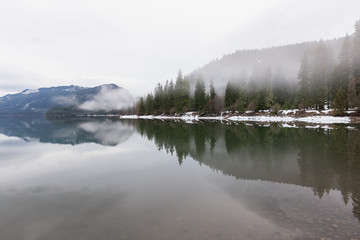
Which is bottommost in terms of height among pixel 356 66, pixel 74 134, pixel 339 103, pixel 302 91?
pixel 74 134

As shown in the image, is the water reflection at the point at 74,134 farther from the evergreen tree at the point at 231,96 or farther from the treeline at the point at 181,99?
the evergreen tree at the point at 231,96

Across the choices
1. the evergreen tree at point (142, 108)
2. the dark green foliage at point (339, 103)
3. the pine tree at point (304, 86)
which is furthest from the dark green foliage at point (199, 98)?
the dark green foliage at point (339, 103)

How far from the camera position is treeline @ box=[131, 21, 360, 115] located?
55.0 meters

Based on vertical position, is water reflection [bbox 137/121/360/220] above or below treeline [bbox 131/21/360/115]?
below

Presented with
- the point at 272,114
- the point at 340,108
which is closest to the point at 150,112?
the point at 272,114

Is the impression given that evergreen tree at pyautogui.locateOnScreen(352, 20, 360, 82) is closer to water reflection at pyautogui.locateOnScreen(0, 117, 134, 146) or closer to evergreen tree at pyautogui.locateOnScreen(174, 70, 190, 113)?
water reflection at pyautogui.locateOnScreen(0, 117, 134, 146)

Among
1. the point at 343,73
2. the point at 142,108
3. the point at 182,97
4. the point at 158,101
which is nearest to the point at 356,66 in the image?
the point at 343,73

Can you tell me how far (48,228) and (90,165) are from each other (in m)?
9.18

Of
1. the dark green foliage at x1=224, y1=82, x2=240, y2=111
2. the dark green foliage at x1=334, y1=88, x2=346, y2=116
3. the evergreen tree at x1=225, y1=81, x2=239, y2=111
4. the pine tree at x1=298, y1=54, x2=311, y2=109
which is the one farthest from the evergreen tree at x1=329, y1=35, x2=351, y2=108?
the evergreen tree at x1=225, y1=81, x2=239, y2=111

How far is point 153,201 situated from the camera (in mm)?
8719

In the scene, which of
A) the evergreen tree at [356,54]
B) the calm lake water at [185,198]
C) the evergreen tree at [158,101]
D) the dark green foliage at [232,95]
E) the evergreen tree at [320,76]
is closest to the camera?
the calm lake water at [185,198]

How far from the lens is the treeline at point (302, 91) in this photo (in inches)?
2164

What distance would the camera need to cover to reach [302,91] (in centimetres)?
6706

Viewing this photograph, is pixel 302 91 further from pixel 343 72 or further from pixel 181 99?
pixel 181 99
